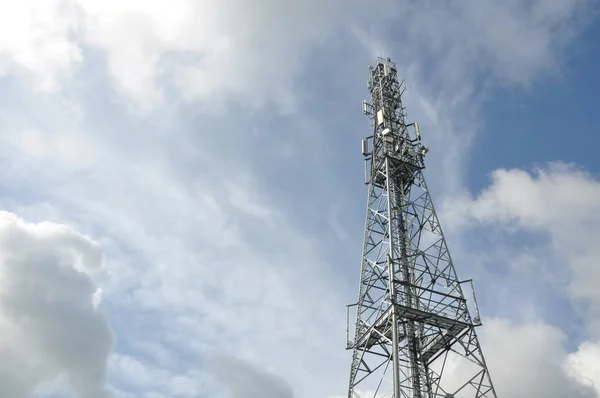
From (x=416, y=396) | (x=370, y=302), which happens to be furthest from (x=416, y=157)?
(x=416, y=396)

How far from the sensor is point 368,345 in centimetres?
4000

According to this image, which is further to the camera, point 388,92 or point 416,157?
point 388,92

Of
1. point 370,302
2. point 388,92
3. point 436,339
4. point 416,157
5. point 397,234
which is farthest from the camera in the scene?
point 388,92

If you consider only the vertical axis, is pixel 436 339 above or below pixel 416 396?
above

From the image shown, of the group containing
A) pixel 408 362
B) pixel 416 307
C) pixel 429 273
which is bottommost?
pixel 408 362

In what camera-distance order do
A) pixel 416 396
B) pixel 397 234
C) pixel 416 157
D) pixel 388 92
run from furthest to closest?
pixel 388 92
pixel 416 157
pixel 397 234
pixel 416 396

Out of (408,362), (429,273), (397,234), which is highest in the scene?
(397,234)

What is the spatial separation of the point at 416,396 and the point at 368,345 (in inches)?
205

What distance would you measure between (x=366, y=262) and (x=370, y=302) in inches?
145

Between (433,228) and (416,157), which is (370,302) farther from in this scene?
(416,157)

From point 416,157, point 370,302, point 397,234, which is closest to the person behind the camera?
point 370,302

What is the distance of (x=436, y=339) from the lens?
39062 millimetres

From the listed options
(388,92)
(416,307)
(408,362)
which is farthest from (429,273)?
(388,92)

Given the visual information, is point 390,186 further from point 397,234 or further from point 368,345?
point 368,345
